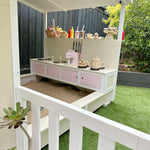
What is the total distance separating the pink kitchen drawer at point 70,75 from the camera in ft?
8.70

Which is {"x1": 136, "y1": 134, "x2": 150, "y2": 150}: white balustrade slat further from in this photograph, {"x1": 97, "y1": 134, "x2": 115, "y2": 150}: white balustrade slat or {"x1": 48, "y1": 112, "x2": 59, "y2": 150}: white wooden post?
{"x1": 48, "y1": 112, "x2": 59, "y2": 150}: white wooden post

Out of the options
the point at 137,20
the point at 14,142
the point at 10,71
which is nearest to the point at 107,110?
the point at 14,142

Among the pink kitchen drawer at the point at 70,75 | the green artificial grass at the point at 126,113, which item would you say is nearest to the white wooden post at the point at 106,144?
the green artificial grass at the point at 126,113

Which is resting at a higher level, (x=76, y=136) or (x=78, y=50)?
(x=78, y=50)

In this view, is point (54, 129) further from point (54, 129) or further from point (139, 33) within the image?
point (139, 33)

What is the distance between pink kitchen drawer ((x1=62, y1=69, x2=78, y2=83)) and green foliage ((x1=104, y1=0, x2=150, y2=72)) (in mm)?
2298

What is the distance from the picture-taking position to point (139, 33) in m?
3.96

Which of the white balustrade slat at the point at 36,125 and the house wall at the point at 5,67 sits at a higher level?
the house wall at the point at 5,67

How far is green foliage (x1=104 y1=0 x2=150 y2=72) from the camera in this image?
391 cm

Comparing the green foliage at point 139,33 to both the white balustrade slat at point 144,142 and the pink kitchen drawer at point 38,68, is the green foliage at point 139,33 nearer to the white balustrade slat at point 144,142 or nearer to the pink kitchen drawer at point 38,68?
the pink kitchen drawer at point 38,68

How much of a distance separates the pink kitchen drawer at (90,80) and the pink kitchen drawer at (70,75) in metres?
0.14

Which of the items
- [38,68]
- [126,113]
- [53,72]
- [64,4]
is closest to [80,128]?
[126,113]

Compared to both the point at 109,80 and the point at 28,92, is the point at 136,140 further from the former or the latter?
the point at 109,80

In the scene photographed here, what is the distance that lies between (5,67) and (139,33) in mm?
4050
